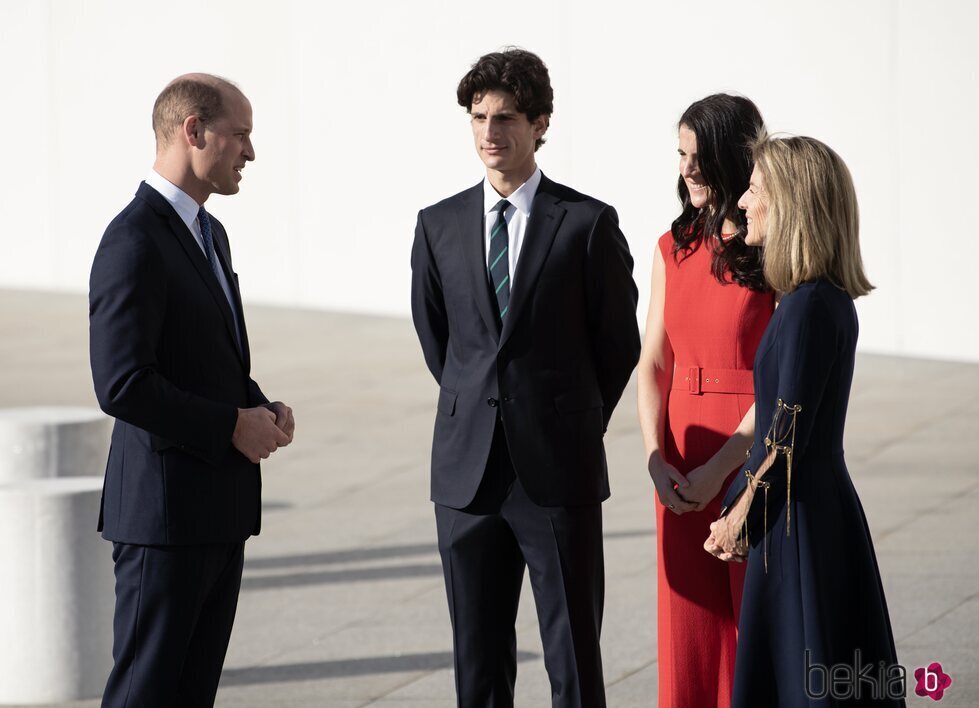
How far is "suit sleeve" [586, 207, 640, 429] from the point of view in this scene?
4613 millimetres

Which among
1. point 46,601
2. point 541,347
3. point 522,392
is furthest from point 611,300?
point 46,601

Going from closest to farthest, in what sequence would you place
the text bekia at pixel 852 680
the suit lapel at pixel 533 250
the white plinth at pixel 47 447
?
the text bekia at pixel 852 680 → the suit lapel at pixel 533 250 → the white plinth at pixel 47 447

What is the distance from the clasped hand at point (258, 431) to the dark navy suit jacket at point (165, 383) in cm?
4

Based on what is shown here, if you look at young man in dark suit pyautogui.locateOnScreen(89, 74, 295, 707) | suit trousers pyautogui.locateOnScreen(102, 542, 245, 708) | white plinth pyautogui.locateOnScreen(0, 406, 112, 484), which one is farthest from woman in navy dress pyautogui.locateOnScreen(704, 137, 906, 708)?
white plinth pyautogui.locateOnScreen(0, 406, 112, 484)

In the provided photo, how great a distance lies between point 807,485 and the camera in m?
4.03

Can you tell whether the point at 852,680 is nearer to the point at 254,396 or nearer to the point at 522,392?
the point at 522,392

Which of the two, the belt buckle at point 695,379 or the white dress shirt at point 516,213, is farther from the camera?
the belt buckle at point 695,379

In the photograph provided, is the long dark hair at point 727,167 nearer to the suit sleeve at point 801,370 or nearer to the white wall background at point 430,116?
the suit sleeve at point 801,370

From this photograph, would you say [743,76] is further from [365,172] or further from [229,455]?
[229,455]

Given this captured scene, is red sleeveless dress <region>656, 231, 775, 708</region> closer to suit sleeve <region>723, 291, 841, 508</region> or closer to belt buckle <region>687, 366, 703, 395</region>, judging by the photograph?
belt buckle <region>687, 366, 703, 395</region>

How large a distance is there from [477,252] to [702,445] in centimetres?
93

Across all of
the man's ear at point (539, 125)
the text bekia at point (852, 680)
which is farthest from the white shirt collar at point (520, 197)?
the text bekia at point (852, 680)

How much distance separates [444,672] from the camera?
20.8 ft

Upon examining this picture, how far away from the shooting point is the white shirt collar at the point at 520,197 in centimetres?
468
